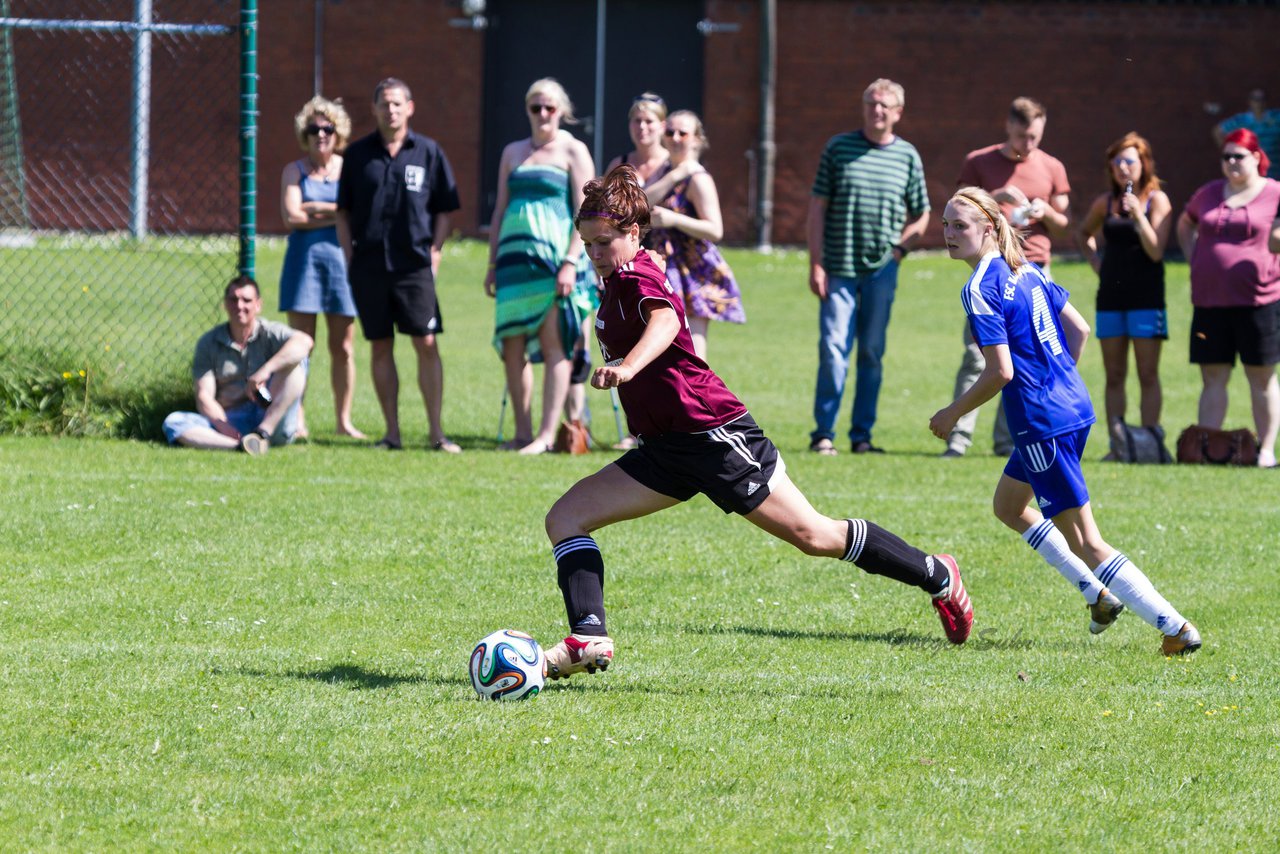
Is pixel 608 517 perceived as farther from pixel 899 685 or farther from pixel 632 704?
pixel 899 685

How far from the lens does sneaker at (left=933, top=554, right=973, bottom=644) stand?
622 centimetres

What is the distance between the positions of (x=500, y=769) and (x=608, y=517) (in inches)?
49.4

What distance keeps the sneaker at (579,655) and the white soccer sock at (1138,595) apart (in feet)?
6.32

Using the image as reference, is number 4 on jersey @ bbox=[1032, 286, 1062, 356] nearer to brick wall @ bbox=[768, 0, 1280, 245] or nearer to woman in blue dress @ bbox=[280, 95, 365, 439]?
woman in blue dress @ bbox=[280, 95, 365, 439]

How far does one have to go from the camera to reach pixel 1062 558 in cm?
639

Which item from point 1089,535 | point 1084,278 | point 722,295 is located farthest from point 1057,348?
point 1084,278

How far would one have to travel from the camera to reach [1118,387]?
11508mm

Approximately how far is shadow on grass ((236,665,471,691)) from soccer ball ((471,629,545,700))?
0.65 feet

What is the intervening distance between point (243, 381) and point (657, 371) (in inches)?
222

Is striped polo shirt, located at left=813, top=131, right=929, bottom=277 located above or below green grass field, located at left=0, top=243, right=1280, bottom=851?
above

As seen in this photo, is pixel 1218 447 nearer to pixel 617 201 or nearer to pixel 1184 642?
pixel 1184 642

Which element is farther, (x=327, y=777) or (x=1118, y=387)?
(x=1118, y=387)

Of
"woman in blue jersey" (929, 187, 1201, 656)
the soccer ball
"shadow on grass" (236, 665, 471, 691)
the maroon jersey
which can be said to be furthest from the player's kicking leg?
"woman in blue jersey" (929, 187, 1201, 656)

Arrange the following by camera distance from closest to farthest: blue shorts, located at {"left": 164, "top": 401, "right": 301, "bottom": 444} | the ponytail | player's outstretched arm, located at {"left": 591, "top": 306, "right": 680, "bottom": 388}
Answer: player's outstretched arm, located at {"left": 591, "top": 306, "right": 680, "bottom": 388}, the ponytail, blue shorts, located at {"left": 164, "top": 401, "right": 301, "bottom": 444}
